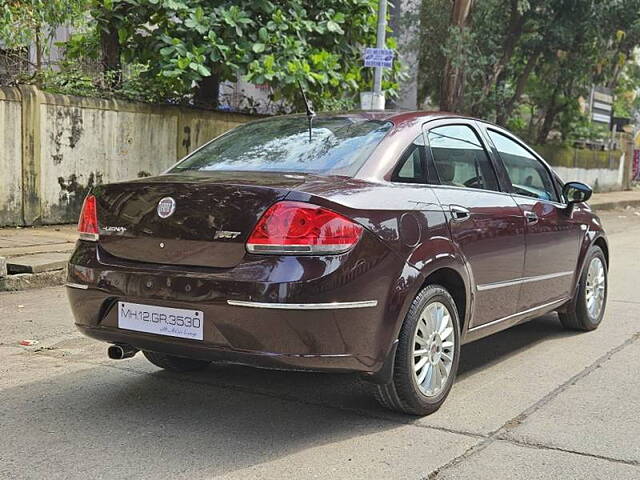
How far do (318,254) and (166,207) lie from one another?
32.6 inches

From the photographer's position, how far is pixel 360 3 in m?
12.4

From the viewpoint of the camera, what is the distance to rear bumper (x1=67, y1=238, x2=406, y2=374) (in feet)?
11.7

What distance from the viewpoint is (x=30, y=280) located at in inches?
300

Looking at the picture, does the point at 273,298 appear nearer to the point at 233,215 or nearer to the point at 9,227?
the point at 233,215

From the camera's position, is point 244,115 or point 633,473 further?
point 244,115

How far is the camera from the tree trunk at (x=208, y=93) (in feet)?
41.6

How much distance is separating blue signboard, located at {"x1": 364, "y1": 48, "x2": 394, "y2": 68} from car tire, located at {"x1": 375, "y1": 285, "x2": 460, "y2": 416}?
25.2 feet

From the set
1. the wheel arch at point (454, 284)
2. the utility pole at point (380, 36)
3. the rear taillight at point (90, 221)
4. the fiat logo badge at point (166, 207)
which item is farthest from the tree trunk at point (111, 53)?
the wheel arch at point (454, 284)

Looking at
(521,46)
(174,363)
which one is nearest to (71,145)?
(174,363)

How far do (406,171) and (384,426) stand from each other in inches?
52.5

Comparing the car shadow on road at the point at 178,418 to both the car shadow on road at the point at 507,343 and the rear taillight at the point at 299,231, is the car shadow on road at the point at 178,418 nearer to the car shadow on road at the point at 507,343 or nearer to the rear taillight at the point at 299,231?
the car shadow on road at the point at 507,343

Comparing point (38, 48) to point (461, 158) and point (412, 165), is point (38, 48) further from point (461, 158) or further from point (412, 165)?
point (412, 165)

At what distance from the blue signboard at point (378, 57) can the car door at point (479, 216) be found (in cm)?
665

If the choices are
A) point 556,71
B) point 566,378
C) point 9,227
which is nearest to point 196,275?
point 566,378
